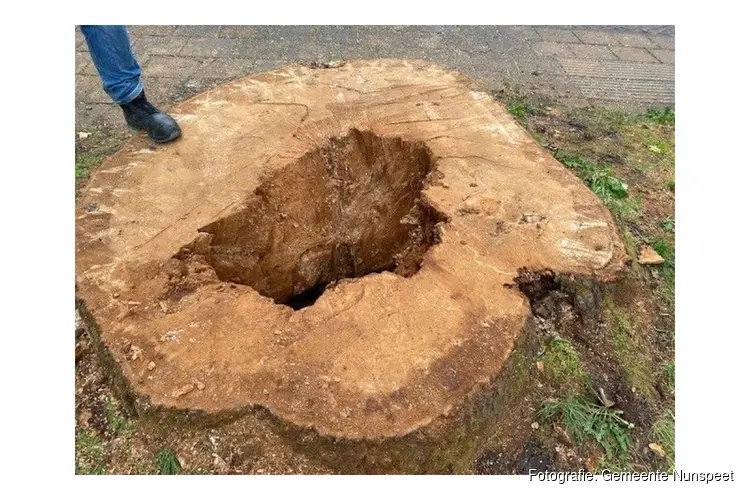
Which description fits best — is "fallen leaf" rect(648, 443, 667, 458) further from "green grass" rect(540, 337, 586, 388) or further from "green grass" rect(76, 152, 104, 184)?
"green grass" rect(76, 152, 104, 184)

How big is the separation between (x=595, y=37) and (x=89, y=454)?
223 inches

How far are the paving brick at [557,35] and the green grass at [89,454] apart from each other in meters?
5.26

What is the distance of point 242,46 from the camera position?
5.18 meters

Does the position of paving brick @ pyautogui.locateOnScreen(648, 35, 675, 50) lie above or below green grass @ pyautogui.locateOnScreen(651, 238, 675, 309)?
below

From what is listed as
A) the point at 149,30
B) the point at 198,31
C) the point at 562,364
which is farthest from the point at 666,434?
the point at 149,30

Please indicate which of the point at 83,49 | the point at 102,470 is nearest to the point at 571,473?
the point at 102,470

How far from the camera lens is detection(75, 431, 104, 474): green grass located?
1.90 metres

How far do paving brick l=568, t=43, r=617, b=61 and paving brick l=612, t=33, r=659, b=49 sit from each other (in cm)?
27

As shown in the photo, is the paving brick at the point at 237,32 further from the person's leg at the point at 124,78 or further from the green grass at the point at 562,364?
the green grass at the point at 562,364

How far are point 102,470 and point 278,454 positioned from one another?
24.5 inches

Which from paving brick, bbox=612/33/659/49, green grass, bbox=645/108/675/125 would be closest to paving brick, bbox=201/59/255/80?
green grass, bbox=645/108/675/125

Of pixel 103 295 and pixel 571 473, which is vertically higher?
pixel 103 295

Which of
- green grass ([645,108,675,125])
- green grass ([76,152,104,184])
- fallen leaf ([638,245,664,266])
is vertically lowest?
green grass ([645,108,675,125])

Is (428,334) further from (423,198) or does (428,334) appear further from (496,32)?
(496,32)
